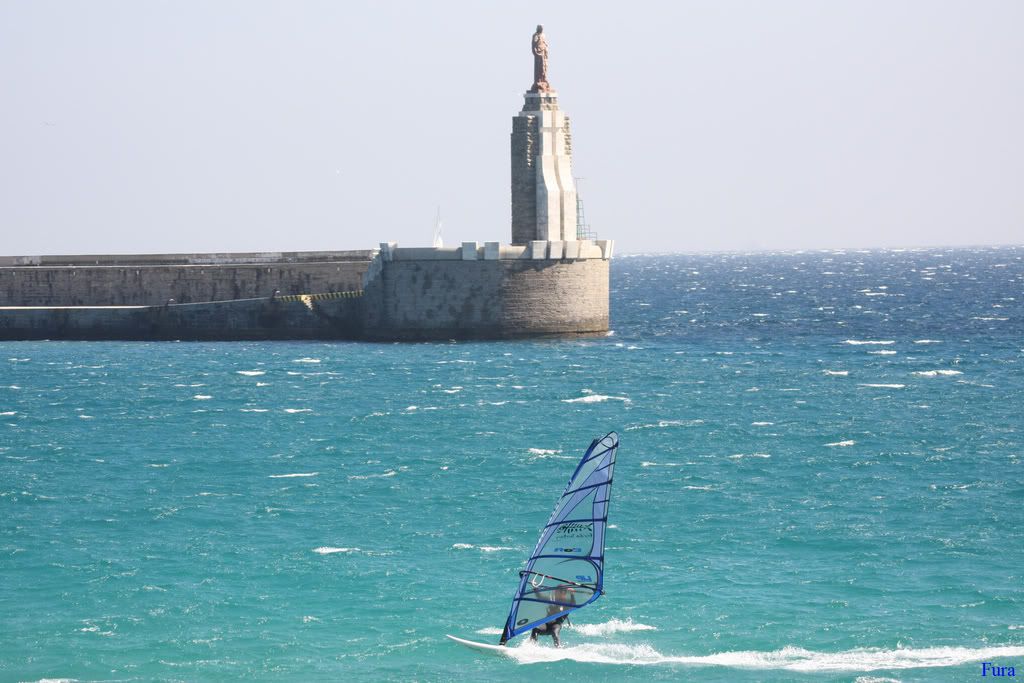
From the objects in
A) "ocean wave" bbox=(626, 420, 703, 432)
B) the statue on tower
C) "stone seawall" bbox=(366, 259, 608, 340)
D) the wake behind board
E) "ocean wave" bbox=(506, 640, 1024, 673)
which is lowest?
"ocean wave" bbox=(506, 640, 1024, 673)

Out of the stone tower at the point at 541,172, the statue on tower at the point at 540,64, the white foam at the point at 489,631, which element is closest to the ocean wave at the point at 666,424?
the white foam at the point at 489,631

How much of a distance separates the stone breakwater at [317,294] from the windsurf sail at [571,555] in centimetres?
4590

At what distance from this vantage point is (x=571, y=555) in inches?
918

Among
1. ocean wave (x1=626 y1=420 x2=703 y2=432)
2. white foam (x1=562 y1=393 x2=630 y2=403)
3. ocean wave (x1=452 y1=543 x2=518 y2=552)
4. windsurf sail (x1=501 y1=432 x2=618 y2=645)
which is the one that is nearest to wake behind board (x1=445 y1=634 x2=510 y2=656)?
windsurf sail (x1=501 y1=432 x2=618 y2=645)

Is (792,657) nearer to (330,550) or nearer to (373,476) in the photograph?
(330,550)

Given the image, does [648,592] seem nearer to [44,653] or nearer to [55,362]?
[44,653]

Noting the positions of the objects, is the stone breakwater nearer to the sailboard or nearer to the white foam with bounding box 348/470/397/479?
the white foam with bounding box 348/470/397/479

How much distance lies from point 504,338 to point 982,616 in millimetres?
45847

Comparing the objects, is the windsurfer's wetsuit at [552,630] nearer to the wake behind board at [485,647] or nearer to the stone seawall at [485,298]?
the wake behind board at [485,647]

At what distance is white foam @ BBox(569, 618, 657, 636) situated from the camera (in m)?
25.2

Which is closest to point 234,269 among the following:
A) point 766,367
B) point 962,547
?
point 766,367

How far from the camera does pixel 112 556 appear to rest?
3005cm

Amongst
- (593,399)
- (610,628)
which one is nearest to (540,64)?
(593,399)

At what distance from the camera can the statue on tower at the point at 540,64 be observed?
72625 millimetres
